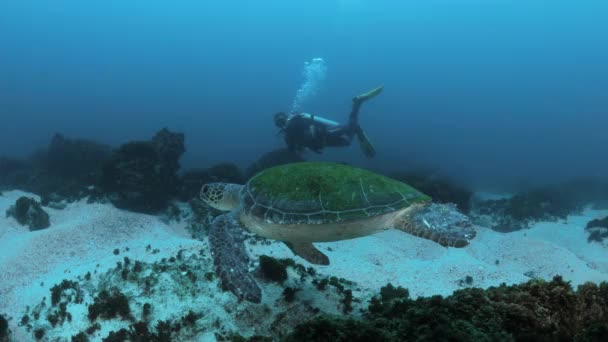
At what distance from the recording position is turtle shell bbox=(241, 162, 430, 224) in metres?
6.18

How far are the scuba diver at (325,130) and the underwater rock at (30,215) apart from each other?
36.7ft

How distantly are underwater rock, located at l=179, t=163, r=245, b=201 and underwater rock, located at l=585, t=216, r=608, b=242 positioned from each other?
45.2 ft

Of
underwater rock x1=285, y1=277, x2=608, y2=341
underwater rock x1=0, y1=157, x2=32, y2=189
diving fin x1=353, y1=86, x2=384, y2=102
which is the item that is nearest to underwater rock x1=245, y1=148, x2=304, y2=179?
diving fin x1=353, y1=86, x2=384, y2=102

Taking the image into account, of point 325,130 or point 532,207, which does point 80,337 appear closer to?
point 325,130

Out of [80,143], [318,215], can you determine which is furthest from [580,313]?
[80,143]

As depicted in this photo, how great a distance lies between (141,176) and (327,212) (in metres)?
9.94

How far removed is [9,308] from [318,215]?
22.6 ft

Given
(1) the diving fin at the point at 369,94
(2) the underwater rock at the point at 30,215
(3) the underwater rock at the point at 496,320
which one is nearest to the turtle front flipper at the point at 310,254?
(3) the underwater rock at the point at 496,320

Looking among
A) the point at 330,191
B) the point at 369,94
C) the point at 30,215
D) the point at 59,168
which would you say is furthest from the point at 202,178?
the point at 330,191

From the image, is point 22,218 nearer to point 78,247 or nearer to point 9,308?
point 78,247

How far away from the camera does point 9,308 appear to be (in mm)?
7516

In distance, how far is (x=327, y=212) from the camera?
6.14m

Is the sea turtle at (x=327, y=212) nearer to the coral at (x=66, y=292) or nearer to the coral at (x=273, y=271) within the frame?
the coral at (x=273, y=271)

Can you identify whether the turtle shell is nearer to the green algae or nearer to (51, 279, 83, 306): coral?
the green algae
